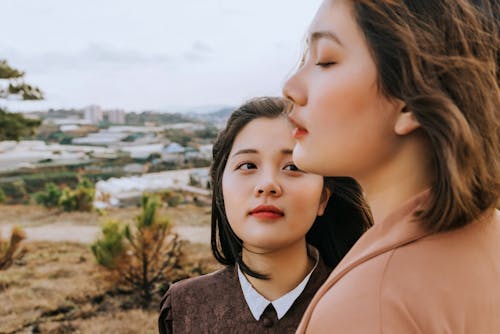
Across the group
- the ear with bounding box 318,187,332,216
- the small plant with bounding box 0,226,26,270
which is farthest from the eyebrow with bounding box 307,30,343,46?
the small plant with bounding box 0,226,26,270

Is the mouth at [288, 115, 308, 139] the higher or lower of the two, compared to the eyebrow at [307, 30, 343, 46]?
lower

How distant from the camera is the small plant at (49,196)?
553cm

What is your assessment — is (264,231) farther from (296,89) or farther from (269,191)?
(296,89)

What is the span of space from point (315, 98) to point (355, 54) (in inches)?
3.1

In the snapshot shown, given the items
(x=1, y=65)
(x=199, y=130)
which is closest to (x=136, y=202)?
(x=199, y=130)

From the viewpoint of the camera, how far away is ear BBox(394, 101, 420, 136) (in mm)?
762

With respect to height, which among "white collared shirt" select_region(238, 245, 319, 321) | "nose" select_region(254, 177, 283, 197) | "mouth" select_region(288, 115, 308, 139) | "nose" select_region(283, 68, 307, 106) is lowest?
"white collared shirt" select_region(238, 245, 319, 321)

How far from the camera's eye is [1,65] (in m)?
4.51

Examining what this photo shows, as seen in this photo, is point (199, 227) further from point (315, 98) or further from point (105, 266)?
point (315, 98)

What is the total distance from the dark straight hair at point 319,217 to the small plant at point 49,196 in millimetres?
4399

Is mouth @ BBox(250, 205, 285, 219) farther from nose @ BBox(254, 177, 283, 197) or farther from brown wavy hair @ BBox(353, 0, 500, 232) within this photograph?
brown wavy hair @ BBox(353, 0, 500, 232)

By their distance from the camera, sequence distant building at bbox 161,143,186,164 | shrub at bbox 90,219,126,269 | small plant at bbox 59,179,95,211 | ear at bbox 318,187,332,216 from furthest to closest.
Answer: distant building at bbox 161,143,186,164 < small plant at bbox 59,179,95,211 < shrub at bbox 90,219,126,269 < ear at bbox 318,187,332,216

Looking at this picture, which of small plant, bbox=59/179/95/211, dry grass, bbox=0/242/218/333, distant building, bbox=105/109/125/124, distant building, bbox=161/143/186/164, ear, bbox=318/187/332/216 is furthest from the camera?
distant building, bbox=105/109/125/124

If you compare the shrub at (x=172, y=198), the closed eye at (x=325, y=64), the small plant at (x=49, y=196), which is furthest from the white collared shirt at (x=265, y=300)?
the small plant at (x=49, y=196)
